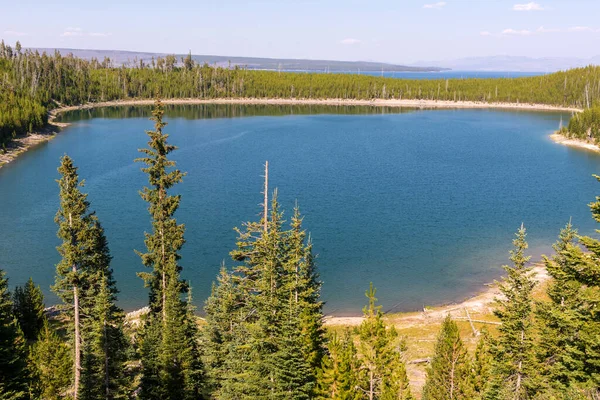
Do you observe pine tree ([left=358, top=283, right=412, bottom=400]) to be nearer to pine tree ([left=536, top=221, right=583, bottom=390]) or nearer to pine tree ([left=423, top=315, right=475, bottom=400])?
pine tree ([left=423, top=315, right=475, bottom=400])

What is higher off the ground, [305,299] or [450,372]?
[305,299]

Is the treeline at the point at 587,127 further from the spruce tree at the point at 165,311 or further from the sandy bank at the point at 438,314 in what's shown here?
the spruce tree at the point at 165,311

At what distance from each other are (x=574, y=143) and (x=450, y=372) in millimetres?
162359

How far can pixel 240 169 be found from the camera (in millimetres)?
119875

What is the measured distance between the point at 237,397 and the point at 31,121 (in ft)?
530

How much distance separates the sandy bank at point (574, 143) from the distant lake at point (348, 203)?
16.9 feet

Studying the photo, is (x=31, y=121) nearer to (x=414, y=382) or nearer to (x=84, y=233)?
(x=84, y=233)

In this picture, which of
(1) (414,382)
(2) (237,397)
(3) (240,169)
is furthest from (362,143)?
(2) (237,397)

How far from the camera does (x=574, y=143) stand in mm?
165625

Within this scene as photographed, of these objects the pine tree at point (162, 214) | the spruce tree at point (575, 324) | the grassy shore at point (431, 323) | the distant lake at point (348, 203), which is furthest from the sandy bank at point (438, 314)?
the spruce tree at point (575, 324)

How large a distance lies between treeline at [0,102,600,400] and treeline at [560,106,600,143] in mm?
159056

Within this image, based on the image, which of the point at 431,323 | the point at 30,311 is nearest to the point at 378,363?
the point at 431,323

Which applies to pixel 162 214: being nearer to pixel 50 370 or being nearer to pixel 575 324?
pixel 50 370

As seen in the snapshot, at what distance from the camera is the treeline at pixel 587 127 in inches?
6629
